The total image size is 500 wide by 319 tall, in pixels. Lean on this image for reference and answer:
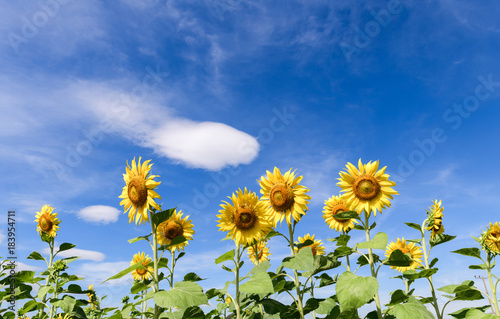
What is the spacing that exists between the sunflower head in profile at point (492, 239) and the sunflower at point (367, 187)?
156 centimetres

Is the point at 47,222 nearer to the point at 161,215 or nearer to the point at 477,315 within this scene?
the point at 161,215

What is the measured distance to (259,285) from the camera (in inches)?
155

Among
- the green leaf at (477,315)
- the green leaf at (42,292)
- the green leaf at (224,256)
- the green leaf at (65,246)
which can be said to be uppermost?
the green leaf at (65,246)

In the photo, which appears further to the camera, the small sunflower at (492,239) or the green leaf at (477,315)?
the small sunflower at (492,239)

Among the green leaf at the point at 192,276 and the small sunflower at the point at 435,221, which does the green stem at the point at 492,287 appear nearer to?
the small sunflower at the point at 435,221

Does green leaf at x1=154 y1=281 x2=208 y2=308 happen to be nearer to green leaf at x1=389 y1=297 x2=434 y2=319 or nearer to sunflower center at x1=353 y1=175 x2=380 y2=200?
green leaf at x1=389 y1=297 x2=434 y2=319

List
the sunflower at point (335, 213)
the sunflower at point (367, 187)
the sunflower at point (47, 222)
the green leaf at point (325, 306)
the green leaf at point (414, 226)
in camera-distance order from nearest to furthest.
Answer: the green leaf at point (325, 306) < the sunflower at point (367, 187) < the green leaf at point (414, 226) < the sunflower at point (335, 213) < the sunflower at point (47, 222)

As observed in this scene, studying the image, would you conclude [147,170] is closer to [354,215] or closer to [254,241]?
[254,241]

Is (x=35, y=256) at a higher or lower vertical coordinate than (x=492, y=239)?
higher

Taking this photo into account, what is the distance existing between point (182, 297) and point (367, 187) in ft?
9.26

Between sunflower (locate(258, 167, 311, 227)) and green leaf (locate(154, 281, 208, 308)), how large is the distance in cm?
165

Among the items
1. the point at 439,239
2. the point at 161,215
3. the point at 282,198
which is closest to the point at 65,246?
the point at 161,215

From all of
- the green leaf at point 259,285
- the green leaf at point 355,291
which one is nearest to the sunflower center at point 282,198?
the green leaf at point 259,285

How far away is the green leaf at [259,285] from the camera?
3.81 meters
